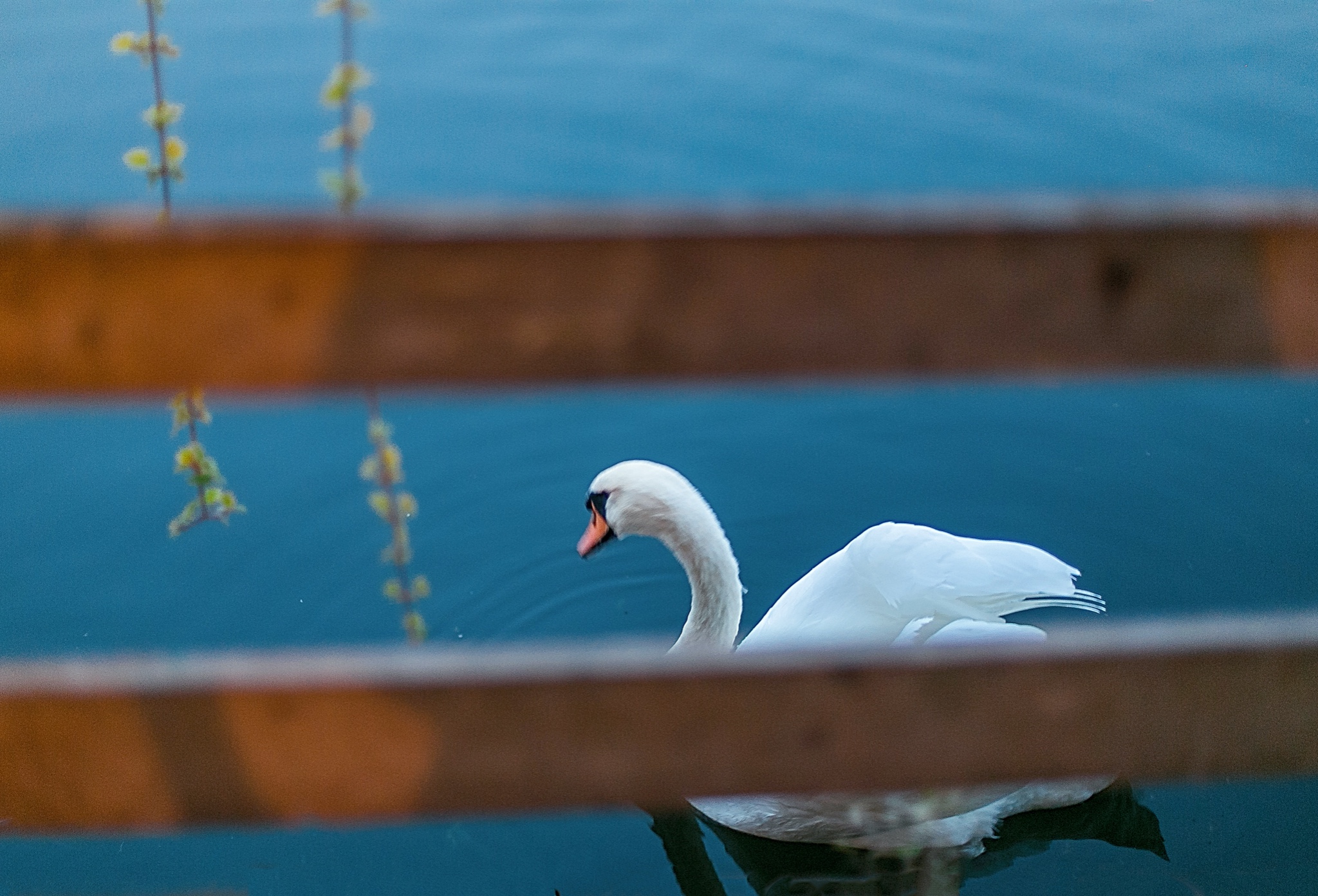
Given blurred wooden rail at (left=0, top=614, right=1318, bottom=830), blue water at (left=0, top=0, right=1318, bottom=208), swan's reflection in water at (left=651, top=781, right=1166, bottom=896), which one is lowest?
swan's reflection in water at (left=651, top=781, right=1166, bottom=896)

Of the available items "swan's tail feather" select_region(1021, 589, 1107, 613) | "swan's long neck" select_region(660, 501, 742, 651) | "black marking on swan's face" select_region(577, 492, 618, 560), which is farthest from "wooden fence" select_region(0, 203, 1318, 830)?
"black marking on swan's face" select_region(577, 492, 618, 560)

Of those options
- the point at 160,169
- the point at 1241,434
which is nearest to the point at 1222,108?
the point at 1241,434

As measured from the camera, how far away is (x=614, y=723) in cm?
149

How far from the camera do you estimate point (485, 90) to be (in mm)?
7016

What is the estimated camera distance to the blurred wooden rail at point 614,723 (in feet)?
4.80

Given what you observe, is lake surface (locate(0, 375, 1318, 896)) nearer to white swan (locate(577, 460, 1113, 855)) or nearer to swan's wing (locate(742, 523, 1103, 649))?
white swan (locate(577, 460, 1113, 855))

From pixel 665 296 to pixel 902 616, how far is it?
2.45 meters

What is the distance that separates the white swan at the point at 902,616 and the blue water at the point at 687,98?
269 centimetres

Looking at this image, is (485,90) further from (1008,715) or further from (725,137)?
(1008,715)

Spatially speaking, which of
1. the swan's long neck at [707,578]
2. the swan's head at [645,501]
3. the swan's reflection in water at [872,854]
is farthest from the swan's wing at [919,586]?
the swan's reflection in water at [872,854]

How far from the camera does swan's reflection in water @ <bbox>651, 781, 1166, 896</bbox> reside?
3525 millimetres

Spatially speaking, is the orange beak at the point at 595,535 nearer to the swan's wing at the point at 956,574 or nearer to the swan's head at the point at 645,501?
the swan's head at the point at 645,501

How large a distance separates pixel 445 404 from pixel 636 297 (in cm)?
398

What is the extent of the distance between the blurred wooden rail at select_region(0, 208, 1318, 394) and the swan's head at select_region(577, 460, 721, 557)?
2.51 metres
